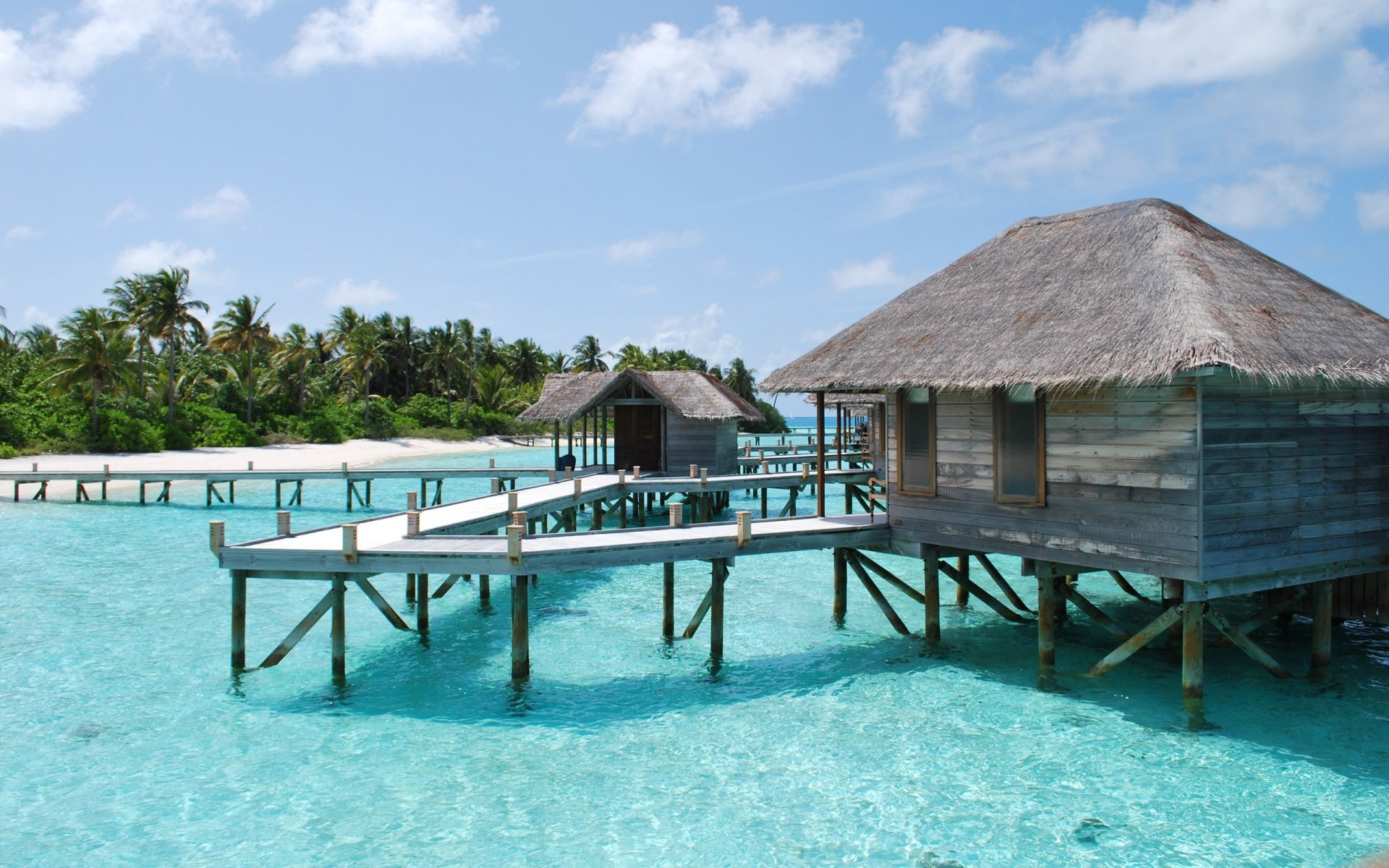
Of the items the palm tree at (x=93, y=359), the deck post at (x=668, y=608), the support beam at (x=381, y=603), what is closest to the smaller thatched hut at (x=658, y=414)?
the deck post at (x=668, y=608)

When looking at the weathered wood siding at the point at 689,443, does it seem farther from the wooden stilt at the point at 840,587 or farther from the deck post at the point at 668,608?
the deck post at the point at 668,608

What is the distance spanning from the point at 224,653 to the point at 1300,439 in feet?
48.2

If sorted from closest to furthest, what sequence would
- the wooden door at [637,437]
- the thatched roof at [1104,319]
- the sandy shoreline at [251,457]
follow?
1. the thatched roof at [1104,319]
2. the wooden door at [637,437]
3. the sandy shoreline at [251,457]

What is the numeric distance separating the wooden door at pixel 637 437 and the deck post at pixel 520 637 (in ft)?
57.7

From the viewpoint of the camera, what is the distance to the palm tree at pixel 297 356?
5250cm

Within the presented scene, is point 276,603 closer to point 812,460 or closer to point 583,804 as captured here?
point 583,804

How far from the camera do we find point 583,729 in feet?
34.0

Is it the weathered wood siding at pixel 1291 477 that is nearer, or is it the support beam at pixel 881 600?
the weathered wood siding at pixel 1291 477

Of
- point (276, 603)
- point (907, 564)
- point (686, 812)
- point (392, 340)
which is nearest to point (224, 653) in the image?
point (276, 603)

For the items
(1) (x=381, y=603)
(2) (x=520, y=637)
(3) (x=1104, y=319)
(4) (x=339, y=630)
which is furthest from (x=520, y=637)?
(3) (x=1104, y=319)

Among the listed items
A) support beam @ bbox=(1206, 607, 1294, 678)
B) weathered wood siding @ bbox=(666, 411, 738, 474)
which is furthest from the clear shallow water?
weathered wood siding @ bbox=(666, 411, 738, 474)

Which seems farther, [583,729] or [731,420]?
[731,420]

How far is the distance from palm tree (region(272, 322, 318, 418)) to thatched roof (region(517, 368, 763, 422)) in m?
27.6

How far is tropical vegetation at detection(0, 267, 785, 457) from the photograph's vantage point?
130 feet
